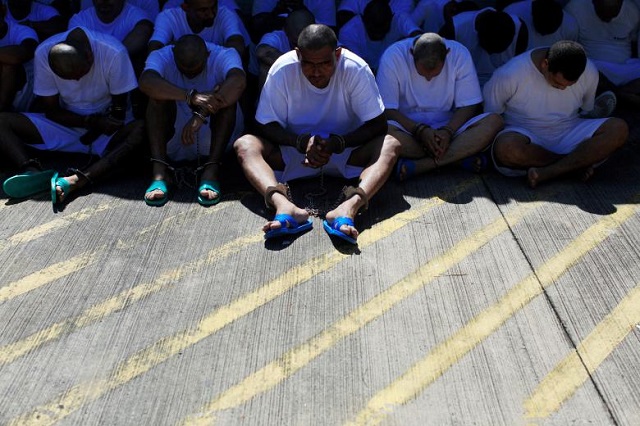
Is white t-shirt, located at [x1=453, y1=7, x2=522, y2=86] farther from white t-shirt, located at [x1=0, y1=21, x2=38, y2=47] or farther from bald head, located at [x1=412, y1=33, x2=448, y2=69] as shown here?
white t-shirt, located at [x1=0, y1=21, x2=38, y2=47]

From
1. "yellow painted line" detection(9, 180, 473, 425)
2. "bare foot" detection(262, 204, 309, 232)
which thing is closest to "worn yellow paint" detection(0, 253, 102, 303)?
"yellow painted line" detection(9, 180, 473, 425)

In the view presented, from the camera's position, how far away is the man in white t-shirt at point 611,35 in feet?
21.5

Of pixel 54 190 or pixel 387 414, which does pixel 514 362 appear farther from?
pixel 54 190

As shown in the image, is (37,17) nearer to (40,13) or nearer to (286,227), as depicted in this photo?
(40,13)

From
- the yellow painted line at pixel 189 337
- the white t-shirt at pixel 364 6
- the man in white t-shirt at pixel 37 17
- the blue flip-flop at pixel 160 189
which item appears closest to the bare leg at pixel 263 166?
the yellow painted line at pixel 189 337

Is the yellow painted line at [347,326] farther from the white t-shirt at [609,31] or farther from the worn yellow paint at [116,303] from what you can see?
the white t-shirt at [609,31]

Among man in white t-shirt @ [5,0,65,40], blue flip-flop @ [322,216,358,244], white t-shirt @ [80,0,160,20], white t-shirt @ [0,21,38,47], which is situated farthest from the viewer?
white t-shirt @ [80,0,160,20]

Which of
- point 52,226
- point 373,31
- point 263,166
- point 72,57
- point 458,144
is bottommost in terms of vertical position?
point 52,226

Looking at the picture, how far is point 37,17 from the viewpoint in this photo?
6.36m

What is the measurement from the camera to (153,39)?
217 inches

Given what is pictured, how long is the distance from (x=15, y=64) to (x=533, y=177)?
13.1 ft

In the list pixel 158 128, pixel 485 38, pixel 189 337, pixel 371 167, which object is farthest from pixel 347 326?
pixel 485 38

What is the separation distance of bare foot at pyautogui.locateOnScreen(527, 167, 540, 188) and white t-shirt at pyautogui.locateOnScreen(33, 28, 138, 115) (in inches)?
114

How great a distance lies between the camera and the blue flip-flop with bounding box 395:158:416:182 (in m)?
5.14
